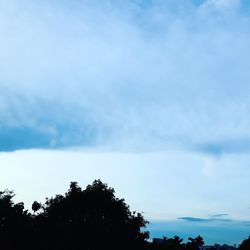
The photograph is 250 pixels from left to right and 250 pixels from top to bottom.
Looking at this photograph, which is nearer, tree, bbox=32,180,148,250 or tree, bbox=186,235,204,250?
tree, bbox=32,180,148,250

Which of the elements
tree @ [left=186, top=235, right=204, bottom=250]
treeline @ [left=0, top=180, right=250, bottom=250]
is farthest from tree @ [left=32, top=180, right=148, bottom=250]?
tree @ [left=186, top=235, right=204, bottom=250]

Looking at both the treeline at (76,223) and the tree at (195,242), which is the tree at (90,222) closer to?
the treeline at (76,223)

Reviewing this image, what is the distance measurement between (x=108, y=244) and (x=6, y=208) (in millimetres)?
14339

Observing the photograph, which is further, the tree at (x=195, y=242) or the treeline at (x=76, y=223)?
the tree at (x=195, y=242)

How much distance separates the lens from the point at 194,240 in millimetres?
71000

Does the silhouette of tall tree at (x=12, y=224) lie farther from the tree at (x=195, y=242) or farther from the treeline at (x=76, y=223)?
the tree at (x=195, y=242)

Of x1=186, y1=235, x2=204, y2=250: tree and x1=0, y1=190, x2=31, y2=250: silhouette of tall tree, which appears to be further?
x1=186, y1=235, x2=204, y2=250: tree

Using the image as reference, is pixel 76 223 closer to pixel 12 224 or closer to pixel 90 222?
pixel 90 222

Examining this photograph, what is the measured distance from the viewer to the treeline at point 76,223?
50.7 m

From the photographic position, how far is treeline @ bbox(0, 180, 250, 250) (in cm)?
5066

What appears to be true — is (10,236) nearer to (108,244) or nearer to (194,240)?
(108,244)

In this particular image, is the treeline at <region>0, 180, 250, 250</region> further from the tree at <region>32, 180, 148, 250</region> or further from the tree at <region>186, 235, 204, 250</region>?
the tree at <region>186, 235, 204, 250</region>

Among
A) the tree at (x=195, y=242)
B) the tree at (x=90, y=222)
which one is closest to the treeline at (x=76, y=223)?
the tree at (x=90, y=222)

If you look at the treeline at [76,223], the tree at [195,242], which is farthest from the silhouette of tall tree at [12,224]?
the tree at [195,242]
